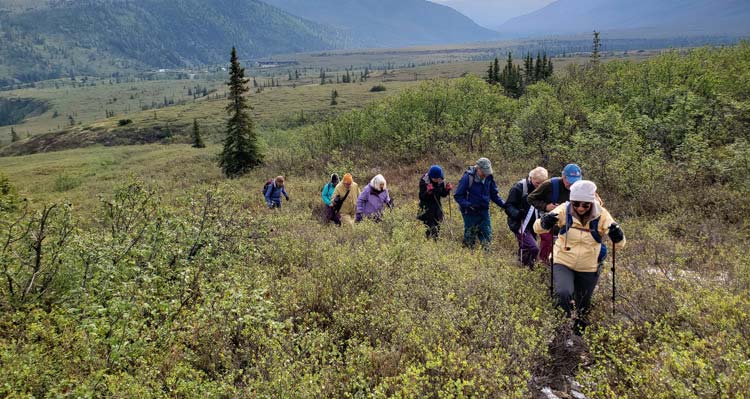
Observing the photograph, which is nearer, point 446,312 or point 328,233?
point 446,312

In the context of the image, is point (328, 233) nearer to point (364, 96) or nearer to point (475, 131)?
point (475, 131)

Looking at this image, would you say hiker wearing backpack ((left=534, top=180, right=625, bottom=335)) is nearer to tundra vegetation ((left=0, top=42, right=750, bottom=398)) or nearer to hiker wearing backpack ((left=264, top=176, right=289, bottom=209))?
tundra vegetation ((left=0, top=42, right=750, bottom=398))

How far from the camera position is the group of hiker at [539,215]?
4887 millimetres

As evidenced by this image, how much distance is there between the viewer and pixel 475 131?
20.9m

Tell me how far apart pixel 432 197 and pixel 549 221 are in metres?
3.34

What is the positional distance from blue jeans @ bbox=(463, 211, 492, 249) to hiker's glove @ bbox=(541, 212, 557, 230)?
7.93 ft

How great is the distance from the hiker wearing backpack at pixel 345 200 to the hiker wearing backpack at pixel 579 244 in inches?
200

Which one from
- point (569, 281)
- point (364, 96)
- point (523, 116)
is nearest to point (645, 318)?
point (569, 281)

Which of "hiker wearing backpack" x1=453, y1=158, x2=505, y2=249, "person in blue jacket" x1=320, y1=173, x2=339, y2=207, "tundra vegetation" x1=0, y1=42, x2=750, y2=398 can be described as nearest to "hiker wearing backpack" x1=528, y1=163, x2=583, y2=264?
"hiker wearing backpack" x1=453, y1=158, x2=505, y2=249

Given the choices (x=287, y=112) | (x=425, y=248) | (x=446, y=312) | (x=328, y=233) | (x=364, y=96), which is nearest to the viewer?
(x=446, y=312)

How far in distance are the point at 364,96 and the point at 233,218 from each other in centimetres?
9008

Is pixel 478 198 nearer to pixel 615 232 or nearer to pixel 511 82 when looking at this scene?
pixel 615 232

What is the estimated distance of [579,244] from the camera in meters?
4.94

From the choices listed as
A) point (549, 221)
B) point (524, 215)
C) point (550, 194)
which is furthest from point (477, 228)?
point (549, 221)
